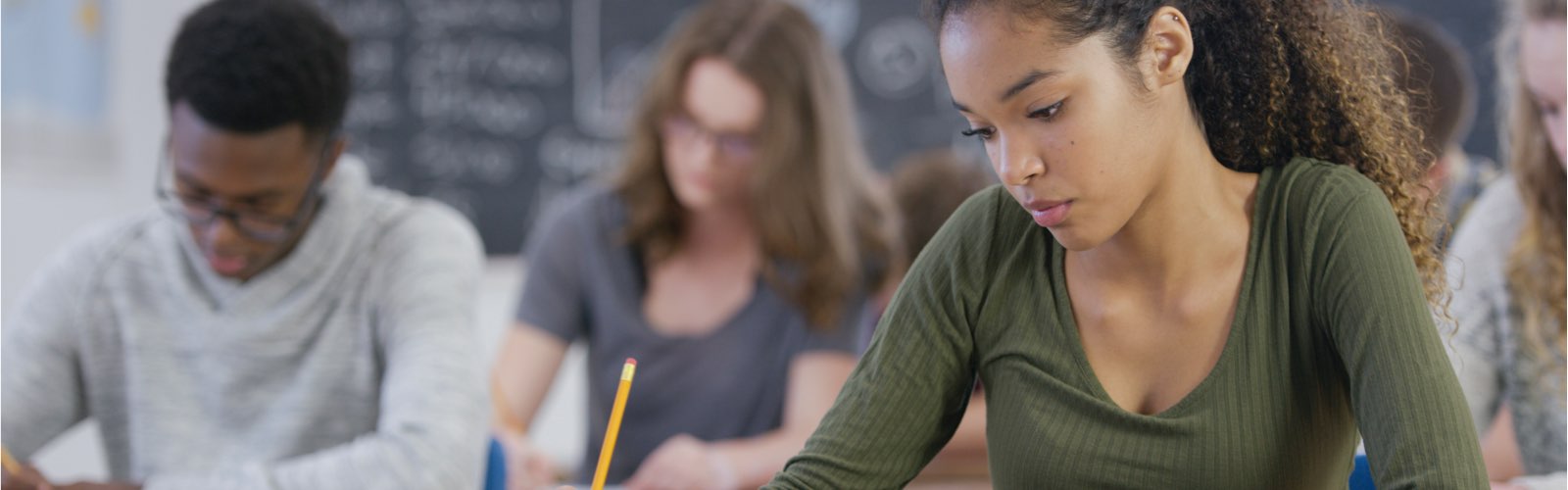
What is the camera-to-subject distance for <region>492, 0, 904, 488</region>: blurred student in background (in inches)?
78.5

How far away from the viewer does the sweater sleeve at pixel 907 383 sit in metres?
0.95

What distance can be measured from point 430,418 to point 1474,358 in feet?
3.43

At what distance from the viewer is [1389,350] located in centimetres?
80

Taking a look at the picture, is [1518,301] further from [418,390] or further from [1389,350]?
[418,390]

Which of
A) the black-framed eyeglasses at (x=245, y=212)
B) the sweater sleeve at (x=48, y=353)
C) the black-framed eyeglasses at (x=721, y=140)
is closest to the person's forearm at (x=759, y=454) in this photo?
the black-framed eyeglasses at (x=721, y=140)

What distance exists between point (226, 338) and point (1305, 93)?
42.2 inches

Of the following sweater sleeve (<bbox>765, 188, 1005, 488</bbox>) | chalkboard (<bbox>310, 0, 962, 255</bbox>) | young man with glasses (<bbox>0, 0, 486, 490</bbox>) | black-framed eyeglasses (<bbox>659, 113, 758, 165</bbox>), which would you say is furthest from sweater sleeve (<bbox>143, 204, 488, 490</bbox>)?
chalkboard (<bbox>310, 0, 962, 255</bbox>)

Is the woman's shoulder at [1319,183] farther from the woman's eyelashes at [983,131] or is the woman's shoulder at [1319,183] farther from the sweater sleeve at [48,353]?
the sweater sleeve at [48,353]

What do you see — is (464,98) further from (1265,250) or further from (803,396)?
(1265,250)

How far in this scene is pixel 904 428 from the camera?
0.95 meters

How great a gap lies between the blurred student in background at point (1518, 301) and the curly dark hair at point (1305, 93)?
505 millimetres

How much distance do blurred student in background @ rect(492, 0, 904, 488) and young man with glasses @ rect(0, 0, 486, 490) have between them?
0.51 m

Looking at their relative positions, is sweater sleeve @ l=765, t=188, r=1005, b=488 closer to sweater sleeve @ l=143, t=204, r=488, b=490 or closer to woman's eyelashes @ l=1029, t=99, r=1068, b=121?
woman's eyelashes @ l=1029, t=99, r=1068, b=121

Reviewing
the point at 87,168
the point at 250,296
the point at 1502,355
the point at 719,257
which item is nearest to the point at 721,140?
the point at 719,257
